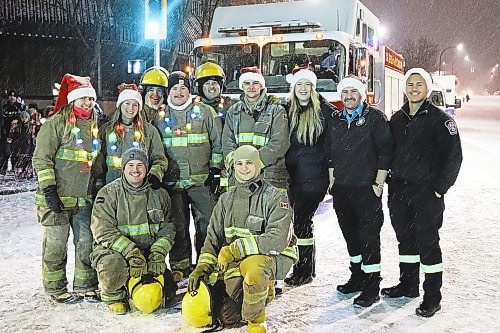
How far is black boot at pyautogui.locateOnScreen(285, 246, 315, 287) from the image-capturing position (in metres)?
5.50

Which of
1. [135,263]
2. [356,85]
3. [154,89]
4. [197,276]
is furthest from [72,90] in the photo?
[356,85]

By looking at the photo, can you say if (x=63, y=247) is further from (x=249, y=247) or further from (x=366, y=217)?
(x=366, y=217)

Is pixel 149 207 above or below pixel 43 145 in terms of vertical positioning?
below

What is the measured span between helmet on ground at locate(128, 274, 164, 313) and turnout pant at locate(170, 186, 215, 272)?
87 cm

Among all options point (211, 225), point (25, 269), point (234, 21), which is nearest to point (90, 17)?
point (234, 21)

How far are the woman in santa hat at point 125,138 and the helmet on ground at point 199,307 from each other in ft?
4.29

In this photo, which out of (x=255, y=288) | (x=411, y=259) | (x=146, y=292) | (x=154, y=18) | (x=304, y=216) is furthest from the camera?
(x=154, y=18)

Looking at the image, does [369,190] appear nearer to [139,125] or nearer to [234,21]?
[139,125]

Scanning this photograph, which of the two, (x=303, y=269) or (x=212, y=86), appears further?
(x=212, y=86)

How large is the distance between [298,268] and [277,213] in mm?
1261

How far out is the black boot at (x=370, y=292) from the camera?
496 centimetres

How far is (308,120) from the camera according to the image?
5.28 meters

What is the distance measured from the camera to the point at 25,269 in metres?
5.98

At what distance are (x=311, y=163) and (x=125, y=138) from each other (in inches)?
68.9
